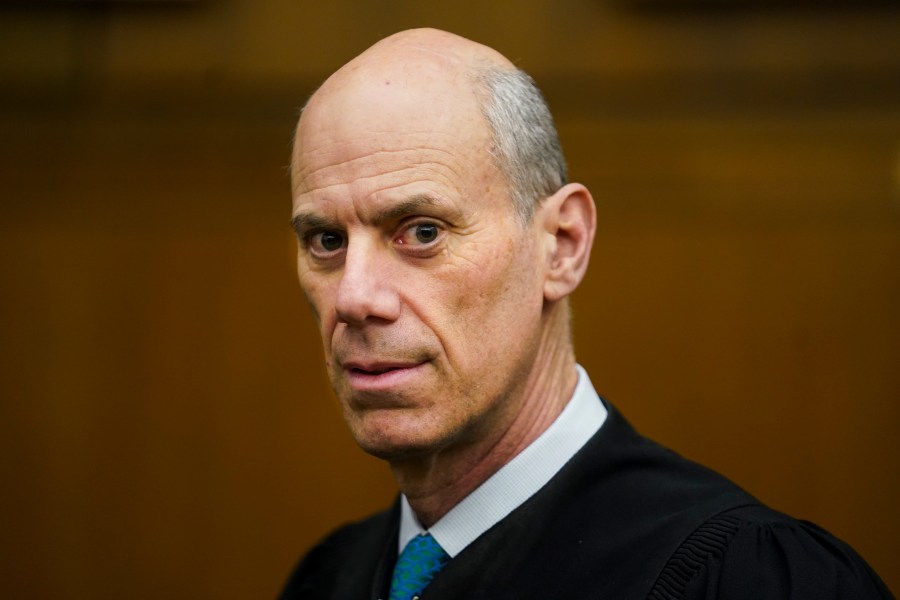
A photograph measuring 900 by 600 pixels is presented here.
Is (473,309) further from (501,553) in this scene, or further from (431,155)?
(501,553)

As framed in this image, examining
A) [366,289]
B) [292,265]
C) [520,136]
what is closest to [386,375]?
[366,289]

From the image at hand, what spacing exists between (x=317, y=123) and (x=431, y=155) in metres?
0.24

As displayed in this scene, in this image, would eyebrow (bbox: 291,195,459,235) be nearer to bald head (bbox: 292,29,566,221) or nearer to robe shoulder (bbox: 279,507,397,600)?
bald head (bbox: 292,29,566,221)

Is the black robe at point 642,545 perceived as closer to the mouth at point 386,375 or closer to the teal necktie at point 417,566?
the teal necktie at point 417,566

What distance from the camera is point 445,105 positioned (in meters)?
1.79

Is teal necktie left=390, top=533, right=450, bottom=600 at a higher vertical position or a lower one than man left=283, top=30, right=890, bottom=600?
lower

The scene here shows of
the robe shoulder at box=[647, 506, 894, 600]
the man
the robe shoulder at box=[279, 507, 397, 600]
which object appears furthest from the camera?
the robe shoulder at box=[279, 507, 397, 600]

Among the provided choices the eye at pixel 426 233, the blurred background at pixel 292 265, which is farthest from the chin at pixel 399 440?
the blurred background at pixel 292 265

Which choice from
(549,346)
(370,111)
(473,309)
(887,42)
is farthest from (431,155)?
(887,42)

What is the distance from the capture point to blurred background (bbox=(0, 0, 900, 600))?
322cm

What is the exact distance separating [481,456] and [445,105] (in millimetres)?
644

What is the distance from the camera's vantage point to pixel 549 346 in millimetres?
1973

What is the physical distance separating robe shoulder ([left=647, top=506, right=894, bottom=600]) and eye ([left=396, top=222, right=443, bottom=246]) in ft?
2.16

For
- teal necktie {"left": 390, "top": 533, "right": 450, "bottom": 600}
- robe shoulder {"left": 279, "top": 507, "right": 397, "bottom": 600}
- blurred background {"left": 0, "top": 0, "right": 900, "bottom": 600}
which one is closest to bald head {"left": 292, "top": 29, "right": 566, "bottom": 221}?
teal necktie {"left": 390, "top": 533, "right": 450, "bottom": 600}
